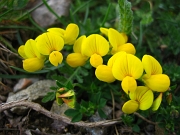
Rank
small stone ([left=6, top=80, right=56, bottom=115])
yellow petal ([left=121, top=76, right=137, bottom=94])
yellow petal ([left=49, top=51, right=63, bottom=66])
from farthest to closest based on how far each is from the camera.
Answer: small stone ([left=6, top=80, right=56, bottom=115]) → yellow petal ([left=49, top=51, right=63, bottom=66]) → yellow petal ([left=121, top=76, right=137, bottom=94])

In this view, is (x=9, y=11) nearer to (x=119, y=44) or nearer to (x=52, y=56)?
(x=52, y=56)

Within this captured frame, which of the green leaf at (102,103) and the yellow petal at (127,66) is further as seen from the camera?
the green leaf at (102,103)

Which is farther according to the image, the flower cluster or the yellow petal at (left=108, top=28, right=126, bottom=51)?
the yellow petal at (left=108, top=28, right=126, bottom=51)

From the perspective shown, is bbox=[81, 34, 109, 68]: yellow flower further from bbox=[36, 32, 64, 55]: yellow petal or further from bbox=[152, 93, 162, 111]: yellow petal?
bbox=[152, 93, 162, 111]: yellow petal

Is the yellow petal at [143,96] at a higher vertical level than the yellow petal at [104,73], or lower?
lower

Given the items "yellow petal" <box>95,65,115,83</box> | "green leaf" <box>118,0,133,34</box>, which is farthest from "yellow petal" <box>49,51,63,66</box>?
→ "green leaf" <box>118,0,133,34</box>

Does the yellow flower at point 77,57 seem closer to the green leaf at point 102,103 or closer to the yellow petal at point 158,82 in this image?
the green leaf at point 102,103

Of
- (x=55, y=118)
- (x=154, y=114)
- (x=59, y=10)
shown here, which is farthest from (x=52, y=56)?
(x=59, y=10)

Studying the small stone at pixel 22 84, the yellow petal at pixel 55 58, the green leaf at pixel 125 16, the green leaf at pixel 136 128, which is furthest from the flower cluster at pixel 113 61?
the small stone at pixel 22 84
